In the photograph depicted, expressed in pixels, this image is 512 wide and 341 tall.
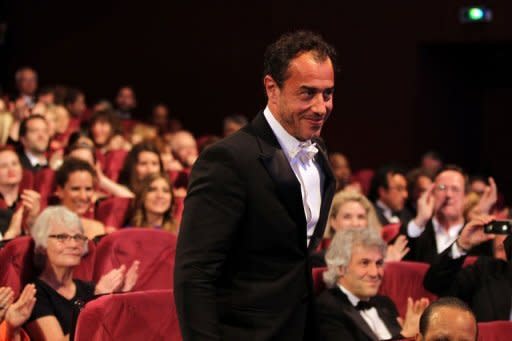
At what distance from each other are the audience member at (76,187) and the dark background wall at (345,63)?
3.10 m

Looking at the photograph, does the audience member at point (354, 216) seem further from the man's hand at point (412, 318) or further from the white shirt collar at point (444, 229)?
the man's hand at point (412, 318)

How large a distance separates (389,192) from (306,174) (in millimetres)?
4189

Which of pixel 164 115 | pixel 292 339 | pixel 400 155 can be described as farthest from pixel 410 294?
pixel 164 115

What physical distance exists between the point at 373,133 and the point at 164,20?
2.60 m

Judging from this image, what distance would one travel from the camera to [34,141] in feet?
18.7

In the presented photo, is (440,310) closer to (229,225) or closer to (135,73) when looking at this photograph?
(229,225)

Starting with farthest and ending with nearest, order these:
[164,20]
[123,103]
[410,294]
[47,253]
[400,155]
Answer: [164,20]
[123,103]
[400,155]
[410,294]
[47,253]

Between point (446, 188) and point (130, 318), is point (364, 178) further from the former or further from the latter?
point (130, 318)

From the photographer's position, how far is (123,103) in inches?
353

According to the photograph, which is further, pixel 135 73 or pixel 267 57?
pixel 135 73

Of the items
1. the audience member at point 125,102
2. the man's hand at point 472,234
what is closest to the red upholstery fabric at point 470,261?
the man's hand at point 472,234

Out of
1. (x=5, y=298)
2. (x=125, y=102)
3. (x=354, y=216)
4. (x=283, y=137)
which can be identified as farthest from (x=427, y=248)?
(x=125, y=102)

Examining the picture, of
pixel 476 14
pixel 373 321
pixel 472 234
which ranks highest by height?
pixel 476 14

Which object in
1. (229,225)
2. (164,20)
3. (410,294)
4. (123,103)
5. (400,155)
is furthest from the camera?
(164,20)
